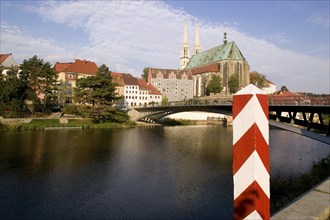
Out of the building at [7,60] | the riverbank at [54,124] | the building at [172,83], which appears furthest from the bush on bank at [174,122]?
the building at [7,60]

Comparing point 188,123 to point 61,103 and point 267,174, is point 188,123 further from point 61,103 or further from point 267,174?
point 267,174

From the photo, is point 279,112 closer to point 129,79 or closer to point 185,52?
point 129,79

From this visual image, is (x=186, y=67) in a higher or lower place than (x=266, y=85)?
higher

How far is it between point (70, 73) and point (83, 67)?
5.02m

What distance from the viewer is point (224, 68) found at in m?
116

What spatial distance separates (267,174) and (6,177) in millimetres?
24915

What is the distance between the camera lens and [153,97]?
9544 cm

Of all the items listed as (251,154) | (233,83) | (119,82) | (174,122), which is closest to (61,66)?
(119,82)

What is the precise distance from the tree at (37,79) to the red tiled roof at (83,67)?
18.4 m

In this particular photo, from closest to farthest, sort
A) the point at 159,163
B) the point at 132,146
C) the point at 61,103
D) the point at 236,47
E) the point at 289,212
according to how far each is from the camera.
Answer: the point at 289,212 → the point at 159,163 → the point at 132,146 → the point at 61,103 → the point at 236,47

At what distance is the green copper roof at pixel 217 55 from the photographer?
116500mm

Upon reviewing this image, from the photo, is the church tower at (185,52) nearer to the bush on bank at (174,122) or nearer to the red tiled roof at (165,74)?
the red tiled roof at (165,74)

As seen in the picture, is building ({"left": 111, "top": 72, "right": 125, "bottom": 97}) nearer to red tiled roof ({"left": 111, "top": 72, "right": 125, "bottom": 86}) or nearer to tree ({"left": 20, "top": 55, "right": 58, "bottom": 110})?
red tiled roof ({"left": 111, "top": 72, "right": 125, "bottom": 86})

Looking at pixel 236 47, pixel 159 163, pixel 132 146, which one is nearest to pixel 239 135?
pixel 159 163
